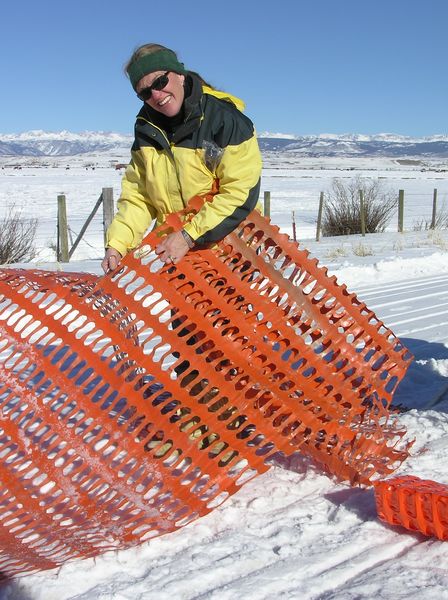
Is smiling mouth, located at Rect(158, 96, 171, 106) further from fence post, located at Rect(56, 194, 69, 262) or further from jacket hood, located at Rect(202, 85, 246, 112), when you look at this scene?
fence post, located at Rect(56, 194, 69, 262)

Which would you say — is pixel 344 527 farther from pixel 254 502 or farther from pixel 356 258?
pixel 356 258

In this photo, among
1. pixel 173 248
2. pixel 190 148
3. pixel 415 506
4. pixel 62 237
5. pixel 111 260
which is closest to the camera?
pixel 415 506

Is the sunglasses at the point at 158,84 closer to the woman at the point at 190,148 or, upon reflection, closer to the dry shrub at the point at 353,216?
the woman at the point at 190,148

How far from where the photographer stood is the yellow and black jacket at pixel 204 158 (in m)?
3.02

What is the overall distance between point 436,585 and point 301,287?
1.43 meters

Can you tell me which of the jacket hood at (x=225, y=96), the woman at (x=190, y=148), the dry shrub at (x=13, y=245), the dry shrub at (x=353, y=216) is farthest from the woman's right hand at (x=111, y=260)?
the dry shrub at (x=353, y=216)

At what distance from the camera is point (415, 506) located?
2623 millimetres

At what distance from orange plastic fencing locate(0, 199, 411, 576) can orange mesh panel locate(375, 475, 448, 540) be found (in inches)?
12.7

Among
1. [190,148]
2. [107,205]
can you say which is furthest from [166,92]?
[107,205]

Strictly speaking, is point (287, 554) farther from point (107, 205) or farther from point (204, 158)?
point (107, 205)

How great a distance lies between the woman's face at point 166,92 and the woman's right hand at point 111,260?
2.22 feet

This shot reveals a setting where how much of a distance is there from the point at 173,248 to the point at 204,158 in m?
0.43

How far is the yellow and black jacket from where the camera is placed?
302 centimetres

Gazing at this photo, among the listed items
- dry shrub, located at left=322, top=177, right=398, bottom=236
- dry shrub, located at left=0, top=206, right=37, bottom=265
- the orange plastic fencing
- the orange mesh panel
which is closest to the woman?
the orange plastic fencing
